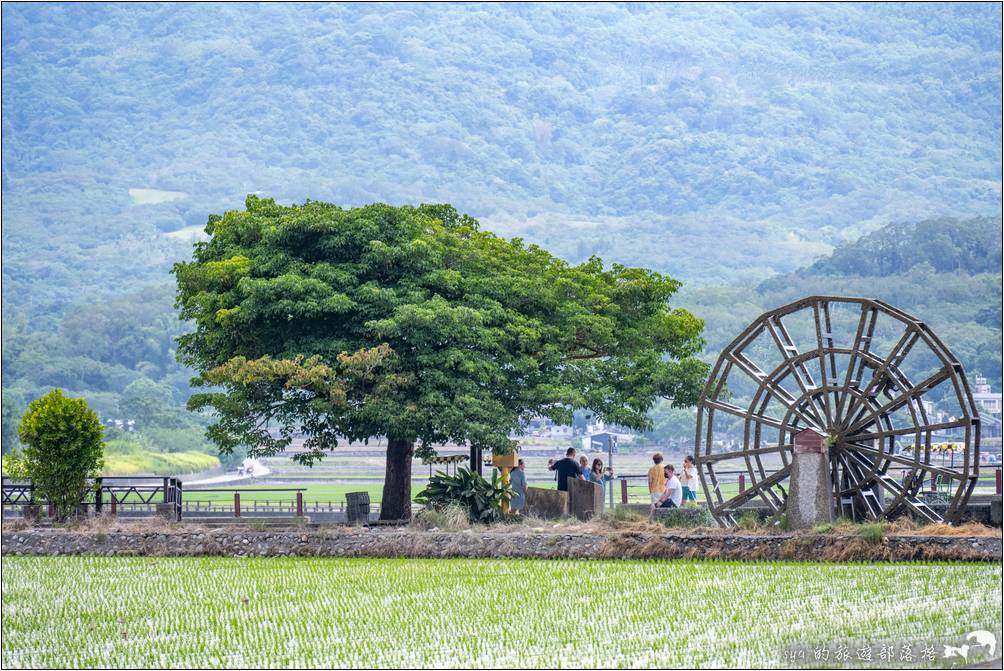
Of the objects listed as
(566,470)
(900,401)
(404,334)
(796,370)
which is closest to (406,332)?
(404,334)

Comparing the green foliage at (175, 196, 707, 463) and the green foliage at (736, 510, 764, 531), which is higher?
the green foliage at (175, 196, 707, 463)

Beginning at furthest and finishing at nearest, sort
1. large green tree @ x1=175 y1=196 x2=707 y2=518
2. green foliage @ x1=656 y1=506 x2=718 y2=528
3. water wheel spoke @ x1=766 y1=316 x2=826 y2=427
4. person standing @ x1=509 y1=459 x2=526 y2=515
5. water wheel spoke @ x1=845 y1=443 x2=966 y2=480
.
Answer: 1. large green tree @ x1=175 y1=196 x2=707 y2=518
2. person standing @ x1=509 y1=459 x2=526 y2=515
3. water wheel spoke @ x1=766 y1=316 x2=826 y2=427
4. green foliage @ x1=656 y1=506 x2=718 y2=528
5. water wheel spoke @ x1=845 y1=443 x2=966 y2=480

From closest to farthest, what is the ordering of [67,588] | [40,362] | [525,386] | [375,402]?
[67,588]
[375,402]
[525,386]
[40,362]

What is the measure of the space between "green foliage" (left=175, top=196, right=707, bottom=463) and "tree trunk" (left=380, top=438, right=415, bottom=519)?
125 centimetres

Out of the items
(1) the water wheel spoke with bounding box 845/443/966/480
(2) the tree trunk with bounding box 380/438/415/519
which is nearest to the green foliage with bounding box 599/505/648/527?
(1) the water wheel spoke with bounding box 845/443/966/480

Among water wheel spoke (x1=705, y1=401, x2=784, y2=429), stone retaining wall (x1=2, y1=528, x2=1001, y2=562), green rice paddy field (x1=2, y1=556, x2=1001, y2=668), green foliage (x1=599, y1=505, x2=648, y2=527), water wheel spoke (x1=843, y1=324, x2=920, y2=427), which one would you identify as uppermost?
water wheel spoke (x1=843, y1=324, x2=920, y2=427)

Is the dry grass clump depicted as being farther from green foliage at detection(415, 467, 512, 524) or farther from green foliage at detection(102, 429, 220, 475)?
green foliage at detection(102, 429, 220, 475)

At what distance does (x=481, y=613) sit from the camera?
17875 millimetres

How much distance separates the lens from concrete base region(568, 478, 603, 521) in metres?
28.8

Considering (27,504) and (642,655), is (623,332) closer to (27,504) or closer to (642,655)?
(27,504)

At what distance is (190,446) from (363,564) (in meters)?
130

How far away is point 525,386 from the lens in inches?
1296

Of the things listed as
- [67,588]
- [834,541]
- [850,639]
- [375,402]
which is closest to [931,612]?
[850,639]

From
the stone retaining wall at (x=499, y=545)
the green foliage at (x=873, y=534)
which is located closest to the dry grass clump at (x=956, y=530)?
the green foliage at (x=873, y=534)
